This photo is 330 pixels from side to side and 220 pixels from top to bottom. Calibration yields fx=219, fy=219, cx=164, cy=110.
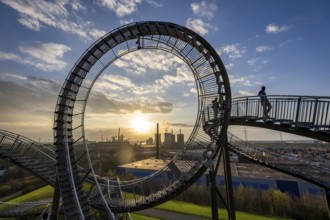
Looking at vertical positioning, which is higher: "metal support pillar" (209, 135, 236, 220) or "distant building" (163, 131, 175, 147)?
"metal support pillar" (209, 135, 236, 220)

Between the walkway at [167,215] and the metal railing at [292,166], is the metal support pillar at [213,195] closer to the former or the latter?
the metal railing at [292,166]

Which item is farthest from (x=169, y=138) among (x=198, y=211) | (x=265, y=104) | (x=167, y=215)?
(x=265, y=104)

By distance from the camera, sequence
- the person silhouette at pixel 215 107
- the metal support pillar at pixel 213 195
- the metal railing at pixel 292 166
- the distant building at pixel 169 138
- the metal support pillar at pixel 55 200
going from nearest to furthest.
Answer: the metal support pillar at pixel 213 195 < the person silhouette at pixel 215 107 < the metal support pillar at pixel 55 200 < the metal railing at pixel 292 166 < the distant building at pixel 169 138

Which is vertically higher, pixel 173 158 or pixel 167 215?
pixel 173 158

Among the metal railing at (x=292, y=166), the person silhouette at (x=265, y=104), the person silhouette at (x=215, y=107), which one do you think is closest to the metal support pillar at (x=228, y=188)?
the person silhouette at (x=215, y=107)

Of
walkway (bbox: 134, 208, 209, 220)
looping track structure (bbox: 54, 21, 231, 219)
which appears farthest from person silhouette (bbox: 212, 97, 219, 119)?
walkway (bbox: 134, 208, 209, 220)

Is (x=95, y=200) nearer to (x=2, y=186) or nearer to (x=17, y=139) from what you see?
(x=17, y=139)

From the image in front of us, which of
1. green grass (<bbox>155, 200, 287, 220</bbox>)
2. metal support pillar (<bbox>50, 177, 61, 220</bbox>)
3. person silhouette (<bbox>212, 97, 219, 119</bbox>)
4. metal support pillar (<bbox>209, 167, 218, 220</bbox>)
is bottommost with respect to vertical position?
green grass (<bbox>155, 200, 287, 220</bbox>)

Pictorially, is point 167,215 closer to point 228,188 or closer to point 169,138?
point 228,188

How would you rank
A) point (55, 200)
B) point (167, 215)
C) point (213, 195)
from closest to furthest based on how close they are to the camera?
point (213, 195) < point (55, 200) < point (167, 215)

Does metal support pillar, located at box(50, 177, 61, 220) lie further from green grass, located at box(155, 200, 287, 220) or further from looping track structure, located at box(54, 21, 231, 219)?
green grass, located at box(155, 200, 287, 220)

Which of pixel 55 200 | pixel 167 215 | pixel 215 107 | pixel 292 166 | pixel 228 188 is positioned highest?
pixel 215 107
